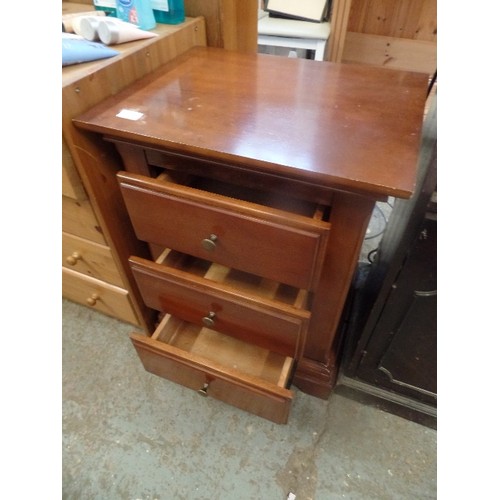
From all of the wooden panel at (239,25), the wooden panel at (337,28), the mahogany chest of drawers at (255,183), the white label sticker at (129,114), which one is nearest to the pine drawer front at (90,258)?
the mahogany chest of drawers at (255,183)

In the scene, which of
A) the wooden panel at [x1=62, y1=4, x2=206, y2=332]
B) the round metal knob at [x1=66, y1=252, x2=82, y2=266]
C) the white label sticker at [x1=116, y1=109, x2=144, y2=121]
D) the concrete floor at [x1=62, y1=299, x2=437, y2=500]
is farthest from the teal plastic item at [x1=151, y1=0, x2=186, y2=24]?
the concrete floor at [x1=62, y1=299, x2=437, y2=500]

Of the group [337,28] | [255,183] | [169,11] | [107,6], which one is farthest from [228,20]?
[337,28]

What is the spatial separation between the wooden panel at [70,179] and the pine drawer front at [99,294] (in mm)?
326

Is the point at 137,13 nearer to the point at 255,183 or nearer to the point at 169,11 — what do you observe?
the point at 169,11

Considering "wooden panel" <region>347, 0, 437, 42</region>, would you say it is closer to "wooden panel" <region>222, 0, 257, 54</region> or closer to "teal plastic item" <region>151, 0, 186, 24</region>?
"wooden panel" <region>222, 0, 257, 54</region>

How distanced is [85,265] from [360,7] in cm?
178

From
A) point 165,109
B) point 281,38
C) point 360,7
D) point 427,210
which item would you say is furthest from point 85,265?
point 360,7

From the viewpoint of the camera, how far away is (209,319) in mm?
671

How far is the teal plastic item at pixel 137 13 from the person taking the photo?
0.67 metres

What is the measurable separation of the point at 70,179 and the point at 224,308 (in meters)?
0.37

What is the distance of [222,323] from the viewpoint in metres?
0.67

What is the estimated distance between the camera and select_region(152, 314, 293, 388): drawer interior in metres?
0.75
